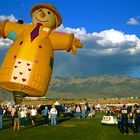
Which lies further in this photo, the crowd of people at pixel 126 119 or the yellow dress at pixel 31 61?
the crowd of people at pixel 126 119

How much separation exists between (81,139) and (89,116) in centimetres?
2022

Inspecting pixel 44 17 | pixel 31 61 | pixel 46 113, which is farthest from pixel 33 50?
pixel 46 113

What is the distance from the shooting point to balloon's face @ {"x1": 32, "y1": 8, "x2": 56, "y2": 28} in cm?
2112

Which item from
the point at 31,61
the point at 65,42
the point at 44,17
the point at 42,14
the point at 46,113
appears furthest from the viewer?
the point at 46,113

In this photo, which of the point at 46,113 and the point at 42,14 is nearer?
the point at 42,14

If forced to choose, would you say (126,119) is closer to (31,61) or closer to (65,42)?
(65,42)

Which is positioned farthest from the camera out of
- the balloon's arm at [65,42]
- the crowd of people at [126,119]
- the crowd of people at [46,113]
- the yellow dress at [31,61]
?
the crowd of people at [46,113]

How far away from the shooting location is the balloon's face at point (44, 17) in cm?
2112

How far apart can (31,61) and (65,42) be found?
2.56 meters

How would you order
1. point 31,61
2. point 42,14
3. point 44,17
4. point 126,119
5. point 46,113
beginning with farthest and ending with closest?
1. point 46,113
2. point 126,119
3. point 44,17
4. point 42,14
5. point 31,61

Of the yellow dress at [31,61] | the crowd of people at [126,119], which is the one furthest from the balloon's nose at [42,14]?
the crowd of people at [126,119]

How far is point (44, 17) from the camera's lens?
21328mm

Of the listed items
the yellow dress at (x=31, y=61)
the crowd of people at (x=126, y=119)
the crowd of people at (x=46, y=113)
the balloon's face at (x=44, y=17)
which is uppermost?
the balloon's face at (x=44, y=17)

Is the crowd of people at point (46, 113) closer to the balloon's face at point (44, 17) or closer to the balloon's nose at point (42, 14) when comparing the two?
the balloon's face at point (44, 17)
